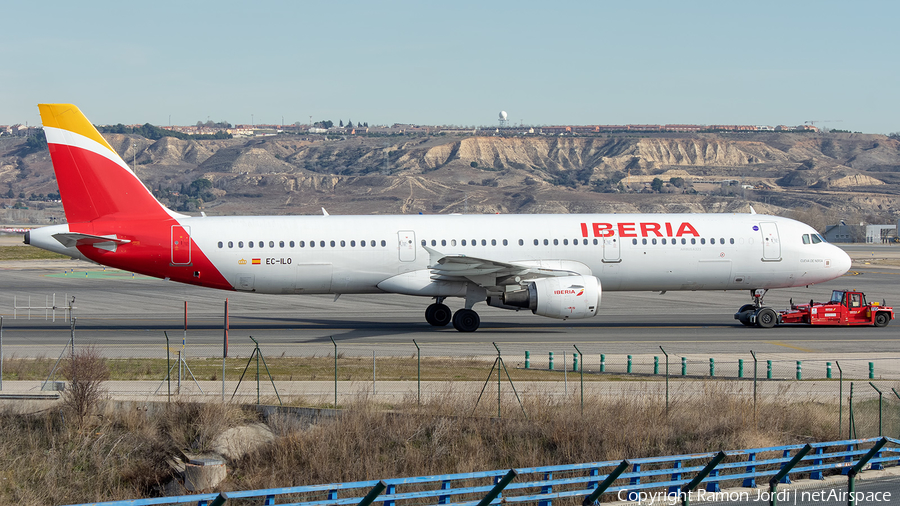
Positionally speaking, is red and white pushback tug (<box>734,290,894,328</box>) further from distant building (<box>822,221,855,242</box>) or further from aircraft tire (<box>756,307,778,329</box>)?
distant building (<box>822,221,855,242</box>)

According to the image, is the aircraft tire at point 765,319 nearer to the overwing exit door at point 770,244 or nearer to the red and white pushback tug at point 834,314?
the red and white pushback tug at point 834,314

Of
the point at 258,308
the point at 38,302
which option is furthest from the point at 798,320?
the point at 38,302

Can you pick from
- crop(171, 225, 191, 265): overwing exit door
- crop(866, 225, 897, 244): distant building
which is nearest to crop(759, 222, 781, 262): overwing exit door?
A: crop(171, 225, 191, 265): overwing exit door

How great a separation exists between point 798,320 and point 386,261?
17001 mm

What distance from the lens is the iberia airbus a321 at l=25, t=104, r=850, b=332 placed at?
32.2 metres

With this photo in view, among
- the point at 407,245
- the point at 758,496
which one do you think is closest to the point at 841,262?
the point at 407,245

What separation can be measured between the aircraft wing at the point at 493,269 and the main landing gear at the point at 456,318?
1.39 meters

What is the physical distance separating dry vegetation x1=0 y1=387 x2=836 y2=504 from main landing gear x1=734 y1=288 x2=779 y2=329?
15968mm

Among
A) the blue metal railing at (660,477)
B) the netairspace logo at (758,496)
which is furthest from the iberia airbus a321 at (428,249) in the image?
the netairspace logo at (758,496)

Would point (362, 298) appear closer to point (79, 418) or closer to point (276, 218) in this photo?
point (276, 218)

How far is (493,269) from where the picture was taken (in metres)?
32.8

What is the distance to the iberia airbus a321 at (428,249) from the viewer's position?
106ft

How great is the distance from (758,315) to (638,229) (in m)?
6.10

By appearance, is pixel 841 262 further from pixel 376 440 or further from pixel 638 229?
pixel 376 440
